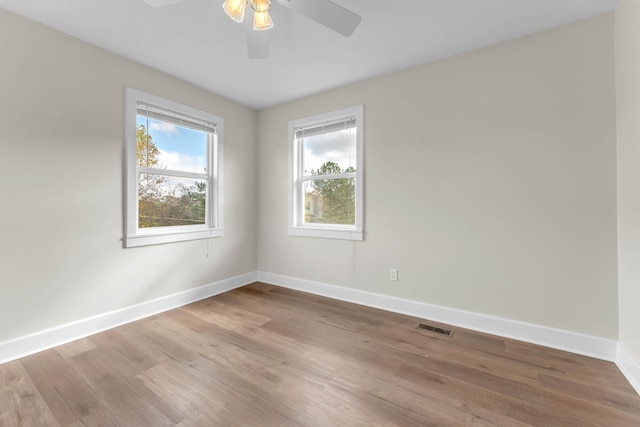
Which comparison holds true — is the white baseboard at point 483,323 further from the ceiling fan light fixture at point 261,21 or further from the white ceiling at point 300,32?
the ceiling fan light fixture at point 261,21

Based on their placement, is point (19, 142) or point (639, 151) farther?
point (19, 142)

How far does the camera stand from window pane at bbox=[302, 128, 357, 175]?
10.4ft

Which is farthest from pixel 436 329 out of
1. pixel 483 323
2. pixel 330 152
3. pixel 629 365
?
pixel 330 152

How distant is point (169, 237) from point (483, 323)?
3153mm

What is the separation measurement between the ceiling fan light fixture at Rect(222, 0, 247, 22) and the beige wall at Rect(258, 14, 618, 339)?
1.70m

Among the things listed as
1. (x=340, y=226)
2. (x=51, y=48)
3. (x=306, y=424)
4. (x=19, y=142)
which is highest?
(x=51, y=48)

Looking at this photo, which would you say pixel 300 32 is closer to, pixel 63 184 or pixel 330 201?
pixel 330 201

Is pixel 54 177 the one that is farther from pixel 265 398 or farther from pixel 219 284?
pixel 265 398

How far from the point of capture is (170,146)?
9.71ft

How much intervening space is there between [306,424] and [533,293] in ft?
6.60

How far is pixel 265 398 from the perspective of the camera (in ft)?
5.10

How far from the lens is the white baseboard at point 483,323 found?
1.98 metres

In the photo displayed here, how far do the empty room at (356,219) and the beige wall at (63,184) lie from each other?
1 centimetres

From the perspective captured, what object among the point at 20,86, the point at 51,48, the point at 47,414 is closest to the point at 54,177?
the point at 20,86
